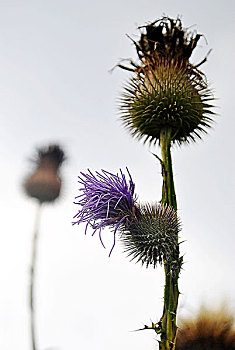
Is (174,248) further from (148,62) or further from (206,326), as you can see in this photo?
(206,326)

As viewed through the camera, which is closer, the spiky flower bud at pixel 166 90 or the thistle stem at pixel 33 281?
the spiky flower bud at pixel 166 90

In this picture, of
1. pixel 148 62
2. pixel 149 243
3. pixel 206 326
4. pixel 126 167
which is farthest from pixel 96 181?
pixel 206 326

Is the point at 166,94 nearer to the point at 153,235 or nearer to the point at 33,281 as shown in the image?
the point at 153,235

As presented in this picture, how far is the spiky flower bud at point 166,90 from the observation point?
4.09m

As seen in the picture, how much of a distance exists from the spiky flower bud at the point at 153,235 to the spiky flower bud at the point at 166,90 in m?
1.06

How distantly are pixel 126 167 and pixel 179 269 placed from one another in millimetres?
1088

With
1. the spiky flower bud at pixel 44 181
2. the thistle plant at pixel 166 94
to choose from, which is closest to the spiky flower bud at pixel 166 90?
the thistle plant at pixel 166 94

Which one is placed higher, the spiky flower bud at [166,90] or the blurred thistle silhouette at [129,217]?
the spiky flower bud at [166,90]

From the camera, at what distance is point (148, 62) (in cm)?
454

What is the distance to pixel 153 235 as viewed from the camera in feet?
11.0

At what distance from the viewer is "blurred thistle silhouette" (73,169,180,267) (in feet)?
11.1

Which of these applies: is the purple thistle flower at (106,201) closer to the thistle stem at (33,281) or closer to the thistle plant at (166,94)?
the thistle plant at (166,94)

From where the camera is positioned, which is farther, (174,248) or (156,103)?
(156,103)

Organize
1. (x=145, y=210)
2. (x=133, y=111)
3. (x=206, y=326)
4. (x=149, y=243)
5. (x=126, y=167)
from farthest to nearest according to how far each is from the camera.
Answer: (x=206, y=326) → (x=133, y=111) → (x=126, y=167) → (x=145, y=210) → (x=149, y=243)
